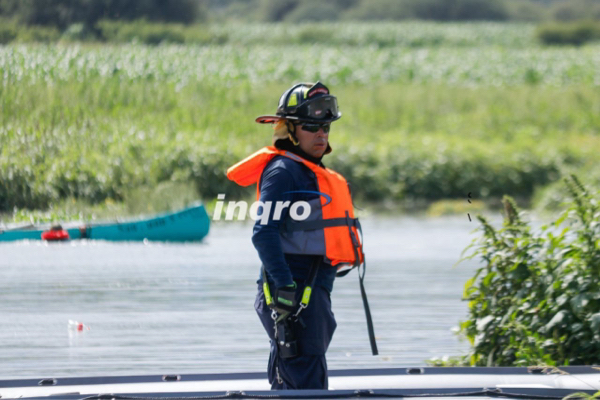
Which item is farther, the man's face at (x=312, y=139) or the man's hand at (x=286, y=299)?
the man's face at (x=312, y=139)

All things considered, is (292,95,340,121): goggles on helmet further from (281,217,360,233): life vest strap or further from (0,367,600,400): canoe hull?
(0,367,600,400): canoe hull

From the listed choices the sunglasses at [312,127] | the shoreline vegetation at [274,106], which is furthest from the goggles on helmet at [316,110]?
the shoreline vegetation at [274,106]

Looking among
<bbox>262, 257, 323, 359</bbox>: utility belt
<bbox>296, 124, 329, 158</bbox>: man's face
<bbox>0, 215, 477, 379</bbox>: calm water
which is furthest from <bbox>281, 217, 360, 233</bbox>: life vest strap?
<bbox>0, 215, 477, 379</bbox>: calm water

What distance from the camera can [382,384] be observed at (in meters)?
4.30

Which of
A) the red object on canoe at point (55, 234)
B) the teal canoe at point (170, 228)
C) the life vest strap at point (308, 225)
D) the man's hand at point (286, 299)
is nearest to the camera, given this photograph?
the man's hand at point (286, 299)

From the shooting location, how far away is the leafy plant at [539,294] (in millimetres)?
5266

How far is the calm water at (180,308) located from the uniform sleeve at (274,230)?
2.79 meters

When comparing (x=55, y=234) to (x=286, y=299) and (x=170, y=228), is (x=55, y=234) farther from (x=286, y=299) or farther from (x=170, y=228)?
(x=286, y=299)

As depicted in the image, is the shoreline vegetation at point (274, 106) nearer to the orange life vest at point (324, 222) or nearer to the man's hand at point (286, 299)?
the orange life vest at point (324, 222)

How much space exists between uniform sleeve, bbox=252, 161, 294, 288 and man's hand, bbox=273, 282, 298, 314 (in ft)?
0.07

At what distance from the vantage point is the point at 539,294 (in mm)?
5508

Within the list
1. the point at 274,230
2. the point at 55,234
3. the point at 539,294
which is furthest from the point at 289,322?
the point at 55,234

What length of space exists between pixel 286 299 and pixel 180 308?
530 cm

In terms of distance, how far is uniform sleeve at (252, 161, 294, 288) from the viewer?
3805mm
